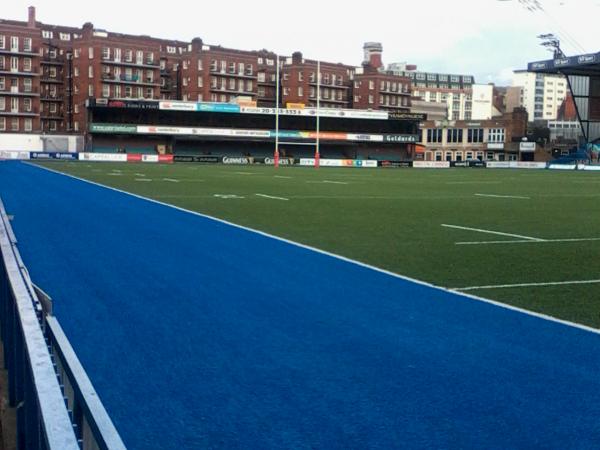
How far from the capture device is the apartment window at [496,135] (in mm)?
116562

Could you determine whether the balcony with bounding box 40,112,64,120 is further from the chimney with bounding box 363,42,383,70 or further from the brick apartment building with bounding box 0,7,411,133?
the chimney with bounding box 363,42,383,70

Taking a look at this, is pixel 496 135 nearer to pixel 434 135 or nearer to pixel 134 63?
pixel 434 135

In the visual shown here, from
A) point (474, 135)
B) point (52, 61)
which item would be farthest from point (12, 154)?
point (474, 135)

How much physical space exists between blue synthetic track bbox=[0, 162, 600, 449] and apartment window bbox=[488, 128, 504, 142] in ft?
368

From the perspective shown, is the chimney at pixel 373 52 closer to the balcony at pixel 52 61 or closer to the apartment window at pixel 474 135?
the apartment window at pixel 474 135

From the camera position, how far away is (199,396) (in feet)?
15.1

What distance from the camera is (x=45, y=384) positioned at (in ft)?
8.47

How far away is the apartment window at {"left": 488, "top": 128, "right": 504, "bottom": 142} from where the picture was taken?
4589 inches

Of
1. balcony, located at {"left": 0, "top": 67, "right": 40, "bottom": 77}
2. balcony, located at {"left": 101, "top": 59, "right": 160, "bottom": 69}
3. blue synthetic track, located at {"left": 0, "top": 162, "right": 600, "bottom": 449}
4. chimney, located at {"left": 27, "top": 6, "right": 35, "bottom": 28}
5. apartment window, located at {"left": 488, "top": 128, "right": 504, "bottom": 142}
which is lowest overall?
blue synthetic track, located at {"left": 0, "top": 162, "right": 600, "bottom": 449}

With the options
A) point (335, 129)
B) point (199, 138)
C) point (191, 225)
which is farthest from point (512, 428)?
point (335, 129)

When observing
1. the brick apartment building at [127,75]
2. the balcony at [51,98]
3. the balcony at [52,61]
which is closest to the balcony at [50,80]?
the brick apartment building at [127,75]

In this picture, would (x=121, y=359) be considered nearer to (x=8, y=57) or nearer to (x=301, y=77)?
(x=8, y=57)

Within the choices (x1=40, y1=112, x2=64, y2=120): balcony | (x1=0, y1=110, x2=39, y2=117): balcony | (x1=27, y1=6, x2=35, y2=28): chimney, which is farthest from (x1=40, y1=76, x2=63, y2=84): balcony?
(x1=0, y1=110, x2=39, y2=117): balcony

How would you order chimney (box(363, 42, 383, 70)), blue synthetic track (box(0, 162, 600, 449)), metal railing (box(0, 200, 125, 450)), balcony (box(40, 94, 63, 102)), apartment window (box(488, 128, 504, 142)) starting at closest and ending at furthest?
metal railing (box(0, 200, 125, 450)) → blue synthetic track (box(0, 162, 600, 449)) → balcony (box(40, 94, 63, 102)) → apartment window (box(488, 128, 504, 142)) → chimney (box(363, 42, 383, 70))
